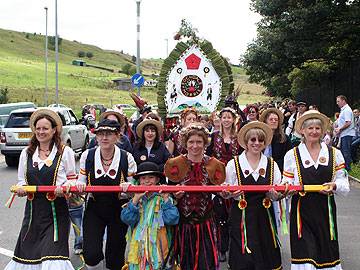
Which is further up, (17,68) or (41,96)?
(17,68)

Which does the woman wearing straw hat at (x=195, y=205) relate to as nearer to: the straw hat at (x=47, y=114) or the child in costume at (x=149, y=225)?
the child in costume at (x=149, y=225)

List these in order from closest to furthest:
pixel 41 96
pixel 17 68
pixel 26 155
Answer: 1. pixel 26 155
2. pixel 41 96
3. pixel 17 68

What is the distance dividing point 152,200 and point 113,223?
59 centimetres

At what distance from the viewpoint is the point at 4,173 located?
1379 centimetres

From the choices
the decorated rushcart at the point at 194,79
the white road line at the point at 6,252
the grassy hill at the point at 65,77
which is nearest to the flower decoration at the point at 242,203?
the white road line at the point at 6,252

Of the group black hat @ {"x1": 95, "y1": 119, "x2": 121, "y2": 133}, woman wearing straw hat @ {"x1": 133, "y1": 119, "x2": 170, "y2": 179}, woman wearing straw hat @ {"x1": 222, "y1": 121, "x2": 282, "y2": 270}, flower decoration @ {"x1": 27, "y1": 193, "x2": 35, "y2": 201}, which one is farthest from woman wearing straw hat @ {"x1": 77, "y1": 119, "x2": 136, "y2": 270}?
woman wearing straw hat @ {"x1": 133, "y1": 119, "x2": 170, "y2": 179}

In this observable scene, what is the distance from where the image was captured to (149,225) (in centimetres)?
474

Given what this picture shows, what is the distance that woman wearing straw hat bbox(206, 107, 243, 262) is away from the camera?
617 cm

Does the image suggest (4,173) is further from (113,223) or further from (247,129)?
(247,129)

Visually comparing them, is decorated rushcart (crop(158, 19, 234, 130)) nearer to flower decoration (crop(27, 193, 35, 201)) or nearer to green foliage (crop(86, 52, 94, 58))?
flower decoration (crop(27, 193, 35, 201))

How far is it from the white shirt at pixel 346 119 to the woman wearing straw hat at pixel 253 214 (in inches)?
313

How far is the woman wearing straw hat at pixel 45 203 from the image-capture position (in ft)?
14.6

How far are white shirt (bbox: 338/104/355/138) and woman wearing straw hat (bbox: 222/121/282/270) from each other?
795 cm

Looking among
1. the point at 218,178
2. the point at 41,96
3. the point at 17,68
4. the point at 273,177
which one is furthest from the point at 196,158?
the point at 17,68
